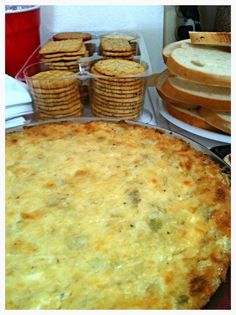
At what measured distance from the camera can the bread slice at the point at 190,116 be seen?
3.37ft

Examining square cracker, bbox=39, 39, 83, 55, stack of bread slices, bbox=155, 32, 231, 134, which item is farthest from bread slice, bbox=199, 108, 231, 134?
square cracker, bbox=39, 39, 83, 55

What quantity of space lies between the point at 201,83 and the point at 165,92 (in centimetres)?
11

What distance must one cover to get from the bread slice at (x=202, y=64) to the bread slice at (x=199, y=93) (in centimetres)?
3

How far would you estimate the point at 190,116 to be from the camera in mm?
1041

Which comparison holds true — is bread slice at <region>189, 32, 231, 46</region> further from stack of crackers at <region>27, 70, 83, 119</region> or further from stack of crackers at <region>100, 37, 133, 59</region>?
stack of crackers at <region>27, 70, 83, 119</region>

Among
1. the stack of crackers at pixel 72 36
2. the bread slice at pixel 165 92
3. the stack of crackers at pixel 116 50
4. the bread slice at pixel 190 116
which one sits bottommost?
the bread slice at pixel 190 116

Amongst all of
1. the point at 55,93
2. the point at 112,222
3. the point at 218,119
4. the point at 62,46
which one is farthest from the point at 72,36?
the point at 112,222

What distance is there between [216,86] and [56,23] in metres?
0.60

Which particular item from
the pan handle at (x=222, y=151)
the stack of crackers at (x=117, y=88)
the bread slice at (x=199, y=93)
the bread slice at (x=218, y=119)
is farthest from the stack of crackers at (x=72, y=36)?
the pan handle at (x=222, y=151)

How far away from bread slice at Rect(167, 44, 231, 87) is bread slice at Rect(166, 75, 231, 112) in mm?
33

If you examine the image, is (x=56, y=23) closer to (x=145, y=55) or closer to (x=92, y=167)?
(x=145, y=55)

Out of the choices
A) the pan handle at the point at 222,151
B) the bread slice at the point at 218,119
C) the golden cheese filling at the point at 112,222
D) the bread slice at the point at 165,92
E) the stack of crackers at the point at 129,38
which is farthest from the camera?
the stack of crackers at the point at 129,38

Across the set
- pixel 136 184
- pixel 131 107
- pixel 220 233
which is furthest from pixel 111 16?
pixel 220 233

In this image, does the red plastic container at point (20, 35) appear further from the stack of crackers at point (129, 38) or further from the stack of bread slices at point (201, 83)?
the stack of bread slices at point (201, 83)
